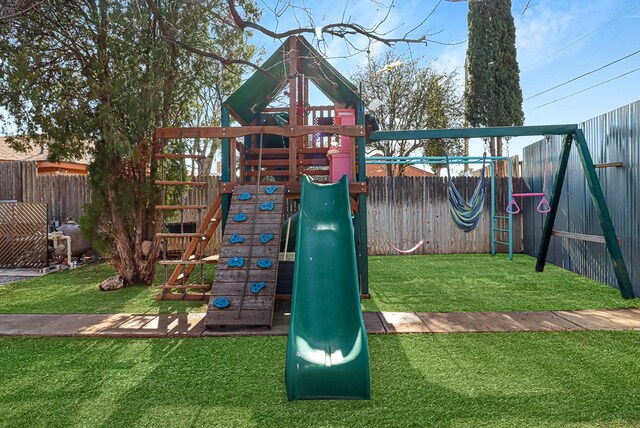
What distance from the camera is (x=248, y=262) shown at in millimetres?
4957

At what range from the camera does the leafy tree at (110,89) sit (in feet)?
19.6

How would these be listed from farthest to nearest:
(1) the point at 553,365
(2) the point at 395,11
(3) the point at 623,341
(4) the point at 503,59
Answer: (4) the point at 503,59 < (2) the point at 395,11 < (3) the point at 623,341 < (1) the point at 553,365

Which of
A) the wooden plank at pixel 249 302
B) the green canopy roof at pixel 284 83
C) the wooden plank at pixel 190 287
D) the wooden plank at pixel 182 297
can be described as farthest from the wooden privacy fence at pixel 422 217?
the wooden plank at pixel 249 302

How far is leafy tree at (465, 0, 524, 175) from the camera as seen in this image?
15.7 metres

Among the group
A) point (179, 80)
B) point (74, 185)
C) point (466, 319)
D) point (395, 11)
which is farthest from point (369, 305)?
point (74, 185)

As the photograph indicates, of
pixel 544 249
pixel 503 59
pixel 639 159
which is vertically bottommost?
pixel 544 249

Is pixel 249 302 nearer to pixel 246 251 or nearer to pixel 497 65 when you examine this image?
pixel 246 251

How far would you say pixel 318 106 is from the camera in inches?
312

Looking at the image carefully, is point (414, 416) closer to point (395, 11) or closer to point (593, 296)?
point (395, 11)

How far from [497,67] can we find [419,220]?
327 inches

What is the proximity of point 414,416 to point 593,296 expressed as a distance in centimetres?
472

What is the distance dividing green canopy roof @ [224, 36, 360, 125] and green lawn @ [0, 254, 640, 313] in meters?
3.17

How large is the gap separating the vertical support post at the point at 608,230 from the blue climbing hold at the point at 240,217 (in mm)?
5038

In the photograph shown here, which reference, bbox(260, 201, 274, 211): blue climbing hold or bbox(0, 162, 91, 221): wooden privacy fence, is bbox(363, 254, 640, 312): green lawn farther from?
bbox(0, 162, 91, 221): wooden privacy fence
